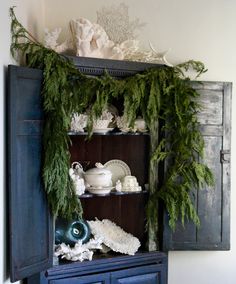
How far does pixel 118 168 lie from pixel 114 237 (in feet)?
1.55

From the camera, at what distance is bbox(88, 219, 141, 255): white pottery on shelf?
8.41ft

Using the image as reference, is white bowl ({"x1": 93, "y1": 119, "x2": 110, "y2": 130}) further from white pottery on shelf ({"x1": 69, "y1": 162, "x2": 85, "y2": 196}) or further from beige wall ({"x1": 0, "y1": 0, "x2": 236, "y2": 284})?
beige wall ({"x1": 0, "y1": 0, "x2": 236, "y2": 284})

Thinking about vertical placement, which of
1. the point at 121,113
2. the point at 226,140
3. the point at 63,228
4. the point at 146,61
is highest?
the point at 146,61

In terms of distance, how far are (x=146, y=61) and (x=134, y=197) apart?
0.95 m

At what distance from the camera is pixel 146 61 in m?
2.67

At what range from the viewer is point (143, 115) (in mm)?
2516

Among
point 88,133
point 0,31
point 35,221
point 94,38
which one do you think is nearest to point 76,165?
point 88,133

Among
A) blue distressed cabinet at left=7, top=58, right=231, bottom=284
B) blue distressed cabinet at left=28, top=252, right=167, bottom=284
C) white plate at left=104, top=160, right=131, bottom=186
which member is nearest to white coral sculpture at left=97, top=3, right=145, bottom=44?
blue distressed cabinet at left=7, top=58, right=231, bottom=284

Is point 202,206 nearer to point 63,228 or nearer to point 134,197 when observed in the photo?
point 134,197

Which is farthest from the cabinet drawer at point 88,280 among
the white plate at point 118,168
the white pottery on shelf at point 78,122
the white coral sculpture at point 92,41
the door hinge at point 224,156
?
the white coral sculpture at point 92,41

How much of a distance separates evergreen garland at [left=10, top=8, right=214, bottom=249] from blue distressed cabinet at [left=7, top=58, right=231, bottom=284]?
67 millimetres

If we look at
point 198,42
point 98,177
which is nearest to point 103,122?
point 98,177

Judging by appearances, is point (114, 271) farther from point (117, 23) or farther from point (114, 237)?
point (117, 23)

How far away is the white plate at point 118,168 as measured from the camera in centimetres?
274
